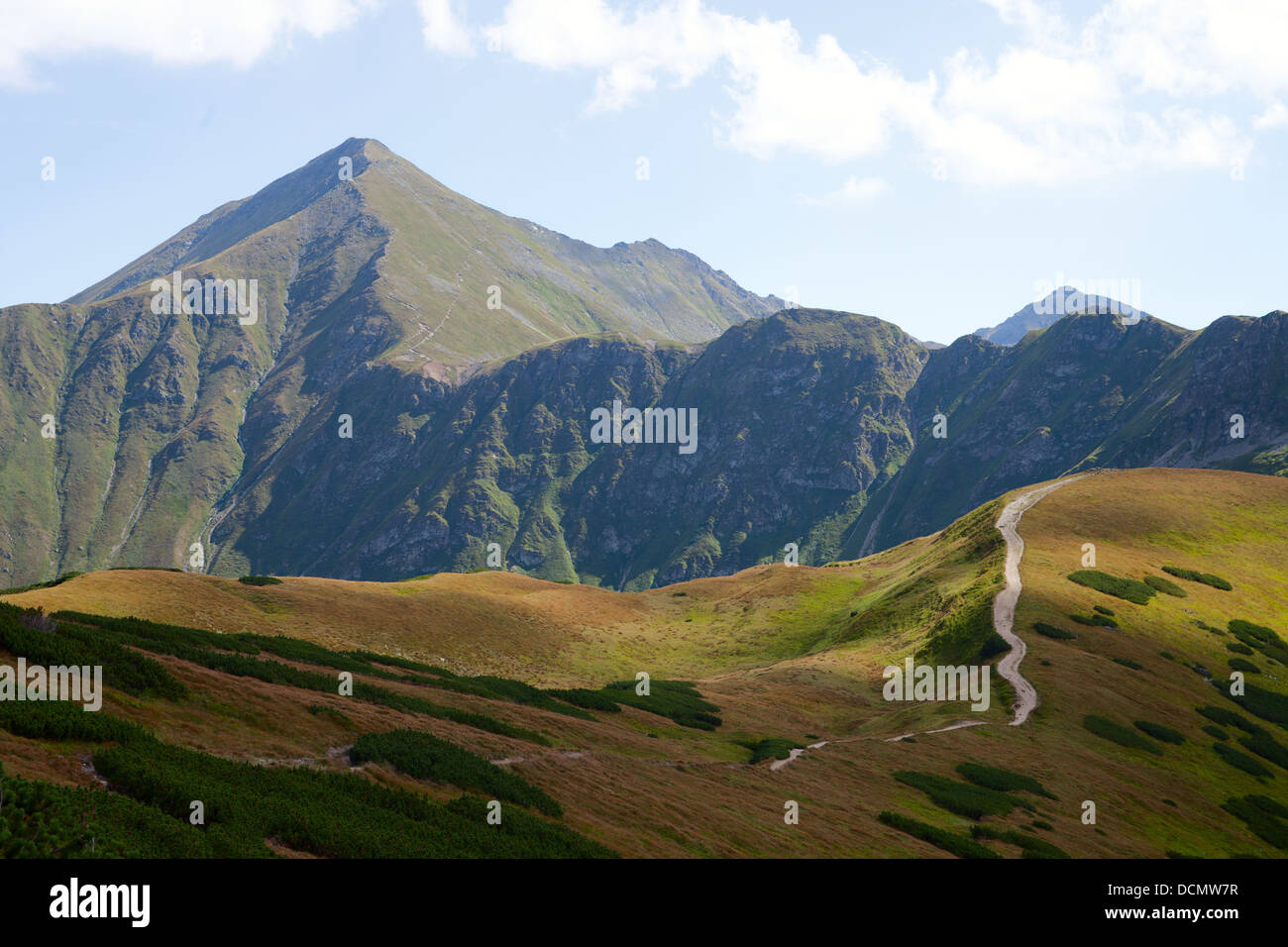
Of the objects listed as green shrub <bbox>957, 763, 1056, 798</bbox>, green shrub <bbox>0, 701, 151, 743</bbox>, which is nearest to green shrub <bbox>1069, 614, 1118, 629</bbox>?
green shrub <bbox>957, 763, 1056, 798</bbox>

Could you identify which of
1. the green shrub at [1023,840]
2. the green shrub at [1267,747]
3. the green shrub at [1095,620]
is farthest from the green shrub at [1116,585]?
the green shrub at [1023,840]

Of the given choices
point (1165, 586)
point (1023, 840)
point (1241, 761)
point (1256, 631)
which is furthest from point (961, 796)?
point (1165, 586)

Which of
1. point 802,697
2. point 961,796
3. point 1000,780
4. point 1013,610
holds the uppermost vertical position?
point 1013,610

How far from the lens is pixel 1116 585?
264ft

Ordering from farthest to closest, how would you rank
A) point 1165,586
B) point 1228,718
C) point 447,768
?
1. point 1165,586
2. point 1228,718
3. point 447,768

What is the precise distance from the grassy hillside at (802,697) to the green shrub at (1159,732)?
180 mm

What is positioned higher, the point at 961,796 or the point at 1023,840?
the point at 961,796

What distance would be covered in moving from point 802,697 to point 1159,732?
2486cm

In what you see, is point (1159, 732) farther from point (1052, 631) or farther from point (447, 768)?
point (447, 768)

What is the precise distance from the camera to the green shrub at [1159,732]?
54.2 meters

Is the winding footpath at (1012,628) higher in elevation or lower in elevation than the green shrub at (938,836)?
higher

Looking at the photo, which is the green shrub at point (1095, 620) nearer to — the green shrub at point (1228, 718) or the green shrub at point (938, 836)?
the green shrub at point (1228, 718)

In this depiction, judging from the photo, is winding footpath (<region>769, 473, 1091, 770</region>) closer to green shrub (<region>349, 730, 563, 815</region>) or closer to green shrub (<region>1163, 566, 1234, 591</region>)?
green shrub (<region>1163, 566, 1234, 591</region>)
